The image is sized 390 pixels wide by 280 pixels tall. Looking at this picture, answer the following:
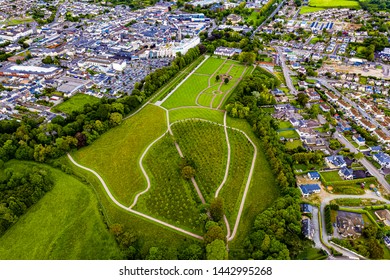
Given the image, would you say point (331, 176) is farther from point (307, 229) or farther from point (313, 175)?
point (307, 229)

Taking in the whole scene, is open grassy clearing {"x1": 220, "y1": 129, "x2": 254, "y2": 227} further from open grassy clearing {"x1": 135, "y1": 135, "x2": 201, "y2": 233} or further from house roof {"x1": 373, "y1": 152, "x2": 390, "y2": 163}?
house roof {"x1": 373, "y1": 152, "x2": 390, "y2": 163}

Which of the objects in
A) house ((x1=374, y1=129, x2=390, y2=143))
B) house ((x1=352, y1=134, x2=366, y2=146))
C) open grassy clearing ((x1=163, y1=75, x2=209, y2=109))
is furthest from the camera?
open grassy clearing ((x1=163, y1=75, x2=209, y2=109))

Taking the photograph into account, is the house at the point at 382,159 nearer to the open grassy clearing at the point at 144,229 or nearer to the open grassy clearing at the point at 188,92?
the open grassy clearing at the point at 144,229

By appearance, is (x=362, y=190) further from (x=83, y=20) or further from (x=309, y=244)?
(x=83, y=20)

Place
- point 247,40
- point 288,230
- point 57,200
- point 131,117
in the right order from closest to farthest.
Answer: point 288,230 < point 57,200 < point 131,117 < point 247,40

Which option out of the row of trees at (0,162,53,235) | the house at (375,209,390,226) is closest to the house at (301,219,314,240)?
the house at (375,209,390,226)

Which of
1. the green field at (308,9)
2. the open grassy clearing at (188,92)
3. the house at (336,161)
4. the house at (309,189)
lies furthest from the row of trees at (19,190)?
the green field at (308,9)

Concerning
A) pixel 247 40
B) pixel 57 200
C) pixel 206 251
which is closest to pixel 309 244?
pixel 206 251
